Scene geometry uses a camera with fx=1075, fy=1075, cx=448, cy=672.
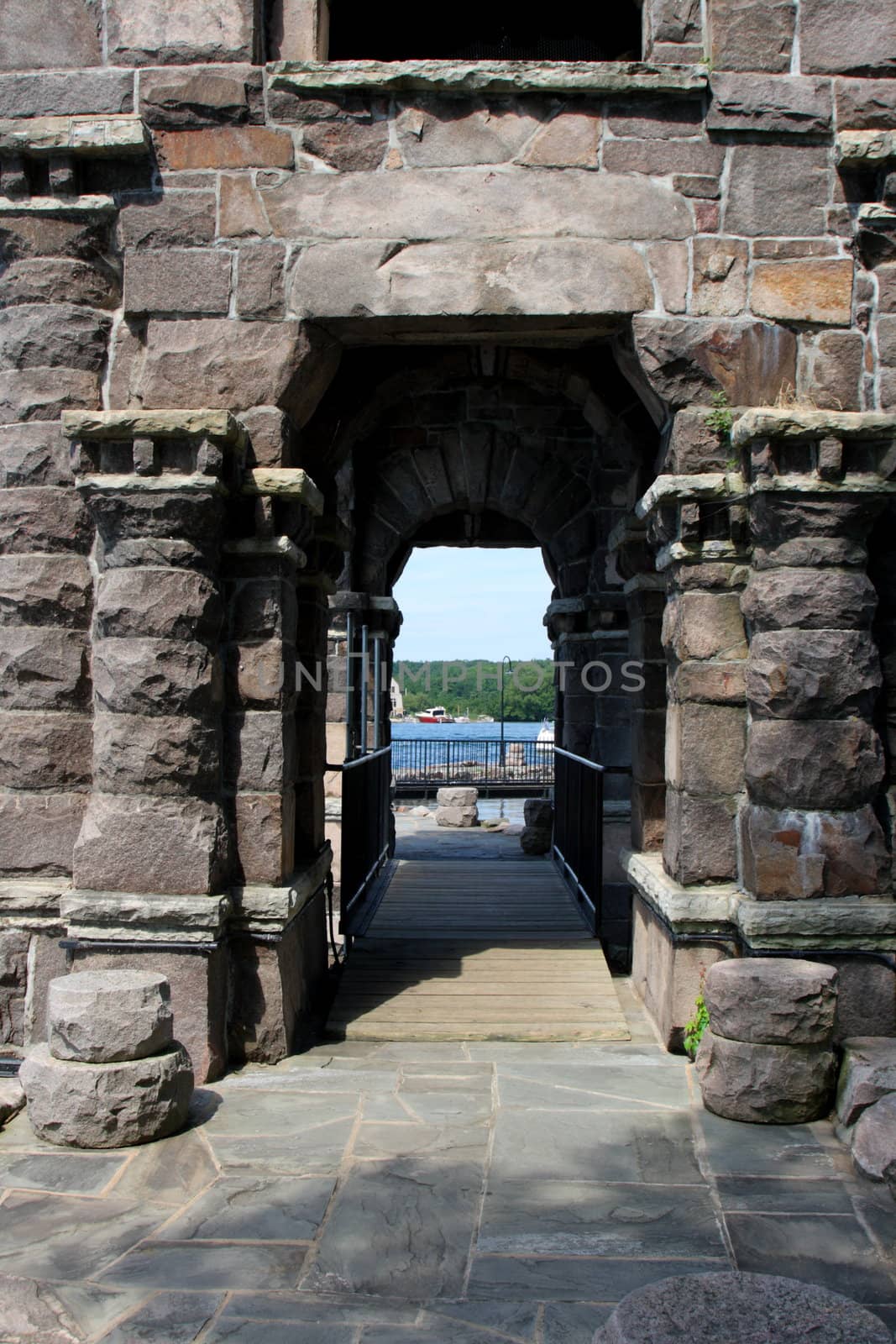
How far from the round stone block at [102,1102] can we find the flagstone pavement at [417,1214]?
67 mm

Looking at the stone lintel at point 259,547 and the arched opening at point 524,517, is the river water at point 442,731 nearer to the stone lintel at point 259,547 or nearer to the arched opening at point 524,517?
the arched opening at point 524,517

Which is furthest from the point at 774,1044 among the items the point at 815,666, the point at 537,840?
the point at 537,840

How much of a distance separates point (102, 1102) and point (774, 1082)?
2324 mm

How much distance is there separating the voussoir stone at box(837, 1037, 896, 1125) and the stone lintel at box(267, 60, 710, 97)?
3823 mm

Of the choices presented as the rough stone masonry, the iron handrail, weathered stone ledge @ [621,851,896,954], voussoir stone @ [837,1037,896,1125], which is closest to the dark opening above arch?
the rough stone masonry

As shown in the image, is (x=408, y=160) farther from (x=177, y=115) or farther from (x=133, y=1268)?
(x=133, y=1268)

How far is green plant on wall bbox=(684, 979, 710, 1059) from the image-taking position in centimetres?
440

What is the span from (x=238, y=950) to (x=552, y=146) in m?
3.60

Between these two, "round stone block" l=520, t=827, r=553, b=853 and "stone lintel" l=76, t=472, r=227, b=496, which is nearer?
"stone lintel" l=76, t=472, r=227, b=496

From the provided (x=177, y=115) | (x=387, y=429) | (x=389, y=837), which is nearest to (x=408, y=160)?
(x=177, y=115)

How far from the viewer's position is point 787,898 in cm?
423

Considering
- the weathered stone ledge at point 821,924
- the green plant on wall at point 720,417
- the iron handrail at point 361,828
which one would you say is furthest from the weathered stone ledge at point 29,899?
the green plant on wall at point 720,417

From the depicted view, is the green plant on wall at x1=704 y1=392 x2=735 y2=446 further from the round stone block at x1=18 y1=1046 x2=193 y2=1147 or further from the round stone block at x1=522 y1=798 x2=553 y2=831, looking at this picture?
the round stone block at x1=522 y1=798 x2=553 y2=831

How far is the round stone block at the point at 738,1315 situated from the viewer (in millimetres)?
1956
